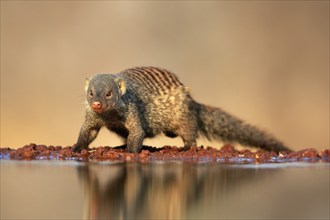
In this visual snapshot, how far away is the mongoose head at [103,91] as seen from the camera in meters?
5.76

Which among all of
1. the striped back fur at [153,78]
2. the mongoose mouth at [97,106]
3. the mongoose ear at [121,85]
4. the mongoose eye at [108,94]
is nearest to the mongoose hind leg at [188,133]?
the striped back fur at [153,78]

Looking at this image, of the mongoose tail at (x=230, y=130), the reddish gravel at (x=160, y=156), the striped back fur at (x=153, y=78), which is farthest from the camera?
the mongoose tail at (x=230, y=130)

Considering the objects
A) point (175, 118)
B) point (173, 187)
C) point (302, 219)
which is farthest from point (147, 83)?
point (302, 219)

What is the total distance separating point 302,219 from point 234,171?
1848mm

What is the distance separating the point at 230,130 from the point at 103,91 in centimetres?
176

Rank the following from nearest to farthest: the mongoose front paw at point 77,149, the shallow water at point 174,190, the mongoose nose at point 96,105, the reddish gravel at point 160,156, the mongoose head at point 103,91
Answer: the shallow water at point 174,190, the reddish gravel at point 160,156, the mongoose nose at point 96,105, the mongoose head at point 103,91, the mongoose front paw at point 77,149

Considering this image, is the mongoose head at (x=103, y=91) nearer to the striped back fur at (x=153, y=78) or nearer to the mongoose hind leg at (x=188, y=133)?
the striped back fur at (x=153, y=78)

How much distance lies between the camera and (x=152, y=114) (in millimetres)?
6594

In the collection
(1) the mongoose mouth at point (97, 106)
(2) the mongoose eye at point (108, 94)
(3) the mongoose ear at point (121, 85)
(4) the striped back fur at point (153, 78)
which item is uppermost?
(4) the striped back fur at point (153, 78)

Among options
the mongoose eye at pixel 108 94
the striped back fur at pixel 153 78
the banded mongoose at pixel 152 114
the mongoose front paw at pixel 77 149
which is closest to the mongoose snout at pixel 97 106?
the banded mongoose at pixel 152 114

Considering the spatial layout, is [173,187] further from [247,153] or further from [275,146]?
[275,146]

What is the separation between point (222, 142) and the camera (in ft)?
24.1

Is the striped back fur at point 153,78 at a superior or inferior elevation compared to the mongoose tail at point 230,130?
superior

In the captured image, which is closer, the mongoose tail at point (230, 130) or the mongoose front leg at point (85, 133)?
the mongoose front leg at point (85, 133)
